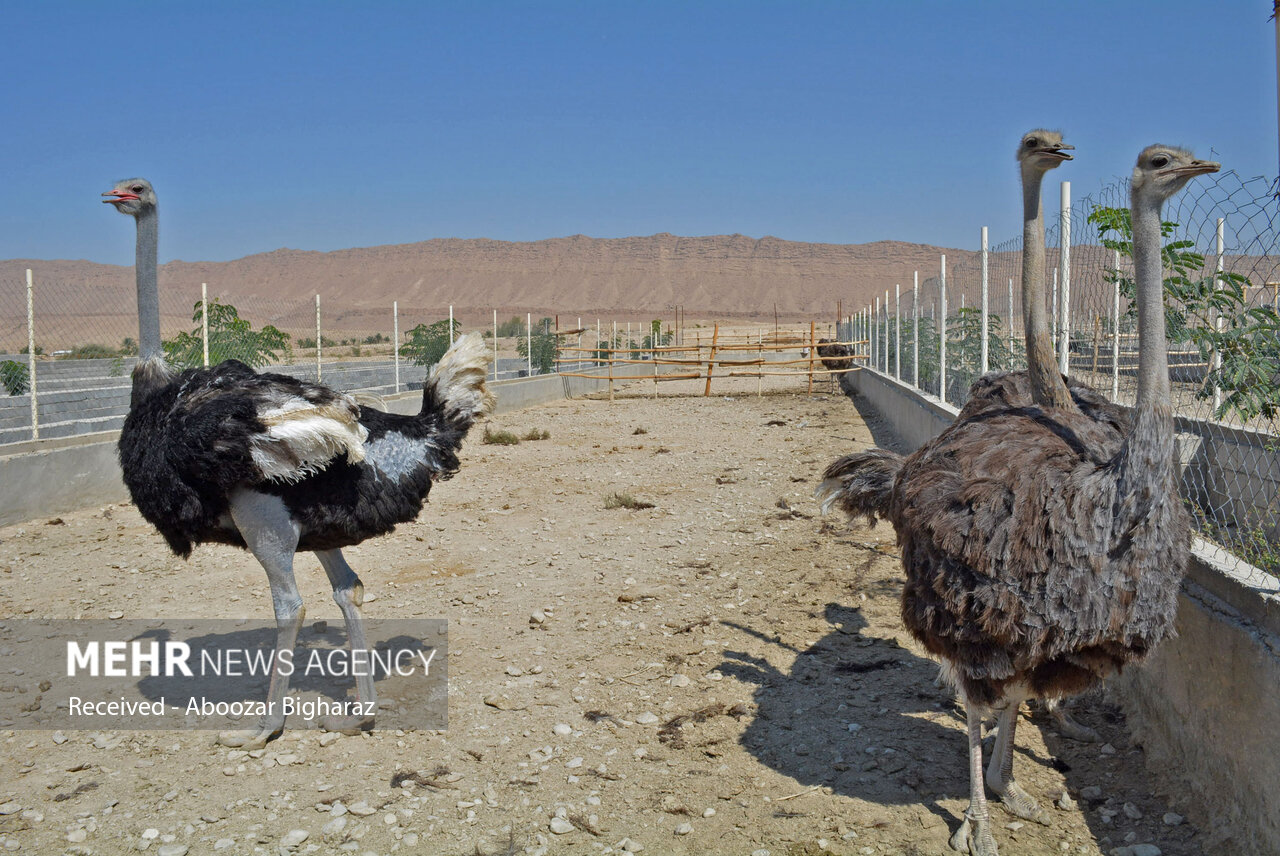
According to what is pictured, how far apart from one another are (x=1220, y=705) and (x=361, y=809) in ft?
8.71

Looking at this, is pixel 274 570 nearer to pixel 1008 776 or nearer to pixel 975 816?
pixel 975 816

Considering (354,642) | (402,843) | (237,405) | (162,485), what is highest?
(237,405)

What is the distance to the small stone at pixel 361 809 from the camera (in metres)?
3.22

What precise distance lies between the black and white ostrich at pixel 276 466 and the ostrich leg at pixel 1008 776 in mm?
2305

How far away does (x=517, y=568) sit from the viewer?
20.0ft

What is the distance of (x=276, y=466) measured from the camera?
11.6 ft

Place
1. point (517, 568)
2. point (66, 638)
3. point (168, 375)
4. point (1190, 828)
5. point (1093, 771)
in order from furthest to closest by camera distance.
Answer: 1. point (517, 568)
2. point (66, 638)
3. point (168, 375)
4. point (1093, 771)
5. point (1190, 828)

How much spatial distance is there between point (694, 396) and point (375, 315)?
220 ft

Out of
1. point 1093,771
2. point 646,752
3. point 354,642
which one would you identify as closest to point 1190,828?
point 1093,771

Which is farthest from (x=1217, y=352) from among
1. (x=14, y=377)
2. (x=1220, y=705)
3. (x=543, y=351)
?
(x=543, y=351)

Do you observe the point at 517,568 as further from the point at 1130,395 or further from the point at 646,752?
the point at 1130,395

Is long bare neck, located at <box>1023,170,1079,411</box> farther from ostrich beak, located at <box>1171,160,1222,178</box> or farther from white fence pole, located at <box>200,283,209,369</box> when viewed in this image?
white fence pole, located at <box>200,283,209,369</box>

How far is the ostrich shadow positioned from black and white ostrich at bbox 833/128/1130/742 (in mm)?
485

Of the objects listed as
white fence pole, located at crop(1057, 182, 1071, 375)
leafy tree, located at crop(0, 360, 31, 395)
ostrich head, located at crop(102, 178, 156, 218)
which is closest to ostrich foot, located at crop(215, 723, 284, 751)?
ostrich head, located at crop(102, 178, 156, 218)
